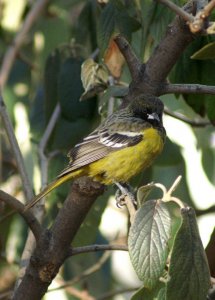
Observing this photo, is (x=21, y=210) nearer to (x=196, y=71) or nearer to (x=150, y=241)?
(x=150, y=241)

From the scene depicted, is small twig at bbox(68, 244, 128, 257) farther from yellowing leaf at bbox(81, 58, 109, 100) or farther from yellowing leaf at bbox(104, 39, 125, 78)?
yellowing leaf at bbox(104, 39, 125, 78)

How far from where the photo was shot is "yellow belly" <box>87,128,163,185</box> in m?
3.79

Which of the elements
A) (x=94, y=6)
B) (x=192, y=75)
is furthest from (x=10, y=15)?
(x=192, y=75)

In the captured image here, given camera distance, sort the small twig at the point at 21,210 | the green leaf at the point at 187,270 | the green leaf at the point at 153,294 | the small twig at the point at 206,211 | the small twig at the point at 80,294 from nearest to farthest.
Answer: the green leaf at the point at 187,270
the green leaf at the point at 153,294
the small twig at the point at 21,210
the small twig at the point at 80,294
the small twig at the point at 206,211

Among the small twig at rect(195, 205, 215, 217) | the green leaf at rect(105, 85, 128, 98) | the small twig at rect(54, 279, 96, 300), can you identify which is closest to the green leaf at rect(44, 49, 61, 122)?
the green leaf at rect(105, 85, 128, 98)

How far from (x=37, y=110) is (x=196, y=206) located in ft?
3.92

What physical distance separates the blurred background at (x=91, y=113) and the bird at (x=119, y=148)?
0.33ft

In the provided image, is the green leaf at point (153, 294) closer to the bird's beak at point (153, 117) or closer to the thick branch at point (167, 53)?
the thick branch at point (167, 53)

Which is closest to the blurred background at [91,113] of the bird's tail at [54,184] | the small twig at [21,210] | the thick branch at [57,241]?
the bird's tail at [54,184]

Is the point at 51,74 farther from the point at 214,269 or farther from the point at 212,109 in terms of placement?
the point at 214,269

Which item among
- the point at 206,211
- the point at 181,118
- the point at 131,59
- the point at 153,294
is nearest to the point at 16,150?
the point at 131,59

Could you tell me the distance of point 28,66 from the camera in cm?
603

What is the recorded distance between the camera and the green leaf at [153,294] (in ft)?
8.88

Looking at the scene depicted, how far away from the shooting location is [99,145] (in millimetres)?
3854
